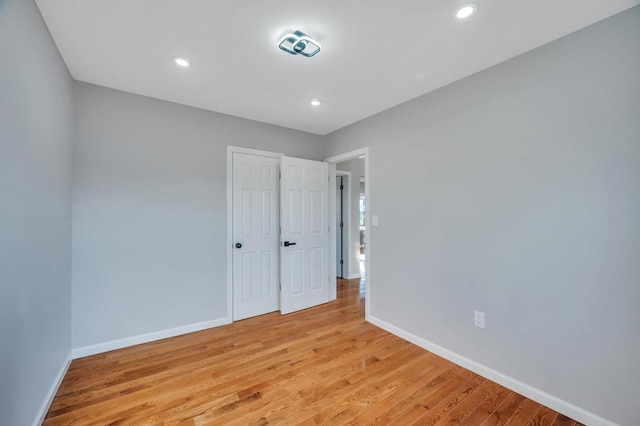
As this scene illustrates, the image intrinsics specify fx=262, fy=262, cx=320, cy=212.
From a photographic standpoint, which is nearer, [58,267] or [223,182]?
[58,267]

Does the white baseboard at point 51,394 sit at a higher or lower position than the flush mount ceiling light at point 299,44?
lower

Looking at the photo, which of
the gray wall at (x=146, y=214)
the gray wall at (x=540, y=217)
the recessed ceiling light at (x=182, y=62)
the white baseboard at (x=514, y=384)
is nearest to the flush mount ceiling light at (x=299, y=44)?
the recessed ceiling light at (x=182, y=62)

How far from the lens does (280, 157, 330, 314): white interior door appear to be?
345 centimetres

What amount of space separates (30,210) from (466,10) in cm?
277

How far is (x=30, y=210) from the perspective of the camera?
→ 1.51 meters

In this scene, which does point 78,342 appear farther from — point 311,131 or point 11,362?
point 311,131

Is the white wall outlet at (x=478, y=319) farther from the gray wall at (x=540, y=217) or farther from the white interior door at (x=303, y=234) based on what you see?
the white interior door at (x=303, y=234)

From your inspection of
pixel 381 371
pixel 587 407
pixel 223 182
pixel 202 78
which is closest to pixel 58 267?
pixel 223 182

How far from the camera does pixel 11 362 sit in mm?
1286

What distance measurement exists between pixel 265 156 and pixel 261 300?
1.87 metres

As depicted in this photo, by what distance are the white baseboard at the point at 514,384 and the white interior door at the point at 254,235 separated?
171 centimetres

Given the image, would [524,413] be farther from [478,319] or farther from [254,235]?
[254,235]

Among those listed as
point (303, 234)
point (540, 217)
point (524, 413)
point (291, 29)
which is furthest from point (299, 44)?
point (524, 413)

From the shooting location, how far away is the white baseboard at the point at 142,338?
7.87ft
